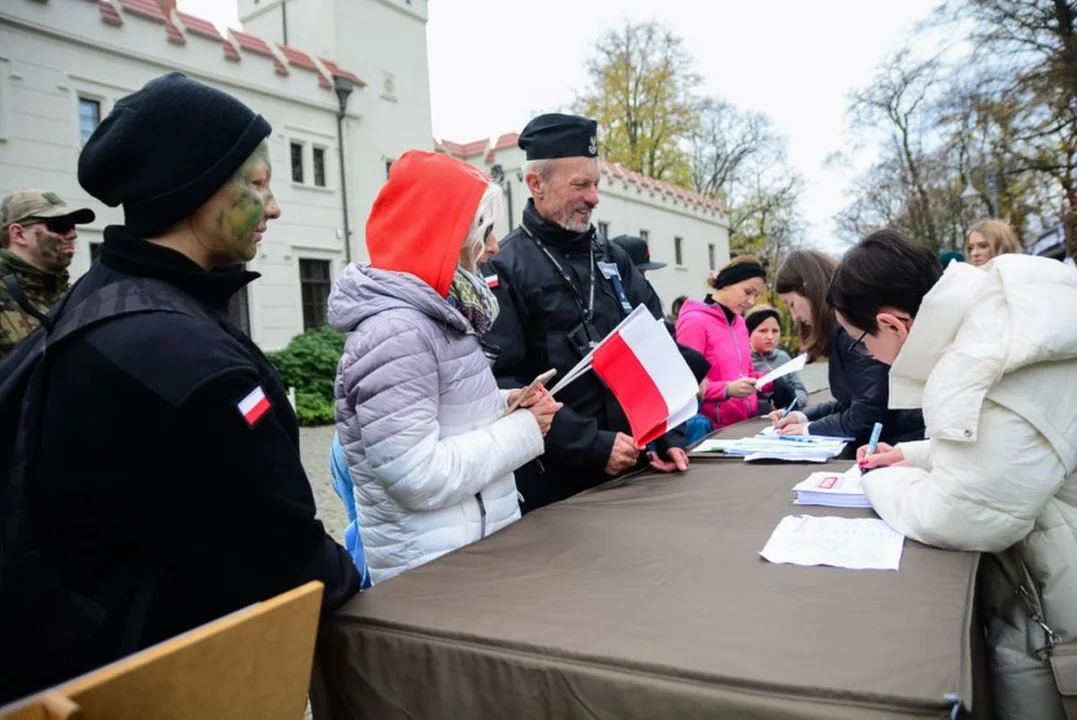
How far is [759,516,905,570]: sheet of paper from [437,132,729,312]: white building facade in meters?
17.7

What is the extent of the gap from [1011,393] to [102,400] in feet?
5.19

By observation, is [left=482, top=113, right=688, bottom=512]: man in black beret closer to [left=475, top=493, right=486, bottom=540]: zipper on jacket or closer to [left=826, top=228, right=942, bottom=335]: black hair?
[left=475, top=493, right=486, bottom=540]: zipper on jacket

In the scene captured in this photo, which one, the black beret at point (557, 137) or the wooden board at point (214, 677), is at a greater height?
the black beret at point (557, 137)

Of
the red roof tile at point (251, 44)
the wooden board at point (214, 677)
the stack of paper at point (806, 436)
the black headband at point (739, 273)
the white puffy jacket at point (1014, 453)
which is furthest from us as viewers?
the red roof tile at point (251, 44)

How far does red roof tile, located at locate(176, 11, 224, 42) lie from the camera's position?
554 inches

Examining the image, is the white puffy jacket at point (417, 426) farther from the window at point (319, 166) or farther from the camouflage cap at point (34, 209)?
the window at point (319, 166)

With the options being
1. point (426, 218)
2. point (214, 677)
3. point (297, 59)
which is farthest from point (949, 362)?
point (297, 59)

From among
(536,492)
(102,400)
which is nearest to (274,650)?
(102,400)

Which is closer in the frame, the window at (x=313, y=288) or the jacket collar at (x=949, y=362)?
the jacket collar at (x=949, y=362)

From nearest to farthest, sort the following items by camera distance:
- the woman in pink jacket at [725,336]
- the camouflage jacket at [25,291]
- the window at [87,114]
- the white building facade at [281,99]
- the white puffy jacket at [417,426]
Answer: the white puffy jacket at [417,426], the camouflage jacket at [25,291], the woman in pink jacket at [725,336], the white building facade at [281,99], the window at [87,114]

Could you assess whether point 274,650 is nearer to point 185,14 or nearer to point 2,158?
point 2,158

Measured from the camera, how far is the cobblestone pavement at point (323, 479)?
6055 mm

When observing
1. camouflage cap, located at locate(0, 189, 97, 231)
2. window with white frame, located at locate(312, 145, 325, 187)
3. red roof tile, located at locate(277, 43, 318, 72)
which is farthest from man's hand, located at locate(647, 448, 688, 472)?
red roof tile, located at locate(277, 43, 318, 72)

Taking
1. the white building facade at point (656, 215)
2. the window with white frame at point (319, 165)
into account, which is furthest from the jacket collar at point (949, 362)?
the white building facade at point (656, 215)
